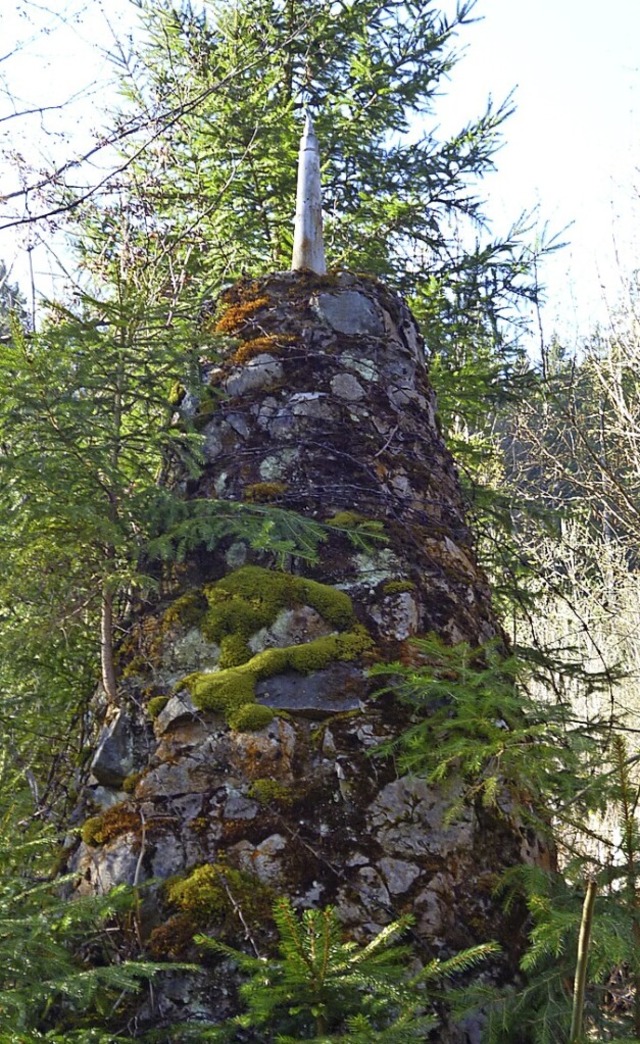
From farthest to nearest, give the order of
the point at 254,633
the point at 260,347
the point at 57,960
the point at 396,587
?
the point at 260,347, the point at 396,587, the point at 254,633, the point at 57,960

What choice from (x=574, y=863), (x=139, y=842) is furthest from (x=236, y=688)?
(x=574, y=863)

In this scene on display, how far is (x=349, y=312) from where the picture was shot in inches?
189

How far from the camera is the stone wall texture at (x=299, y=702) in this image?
279 cm

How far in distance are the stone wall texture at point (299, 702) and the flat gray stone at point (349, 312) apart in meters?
0.10

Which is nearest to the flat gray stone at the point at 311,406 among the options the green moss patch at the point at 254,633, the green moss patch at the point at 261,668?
the green moss patch at the point at 254,633

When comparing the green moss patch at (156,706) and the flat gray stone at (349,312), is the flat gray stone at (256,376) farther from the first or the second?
the green moss patch at (156,706)

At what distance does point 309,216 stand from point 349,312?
3.74 ft

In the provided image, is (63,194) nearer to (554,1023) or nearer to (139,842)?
(139,842)

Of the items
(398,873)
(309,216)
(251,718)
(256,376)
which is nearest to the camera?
(398,873)

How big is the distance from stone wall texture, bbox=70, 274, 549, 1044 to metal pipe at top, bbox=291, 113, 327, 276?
822mm

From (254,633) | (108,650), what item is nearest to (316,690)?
(254,633)

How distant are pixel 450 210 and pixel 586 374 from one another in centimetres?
286

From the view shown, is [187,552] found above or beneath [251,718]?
above

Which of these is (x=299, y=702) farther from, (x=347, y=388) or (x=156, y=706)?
(x=347, y=388)
